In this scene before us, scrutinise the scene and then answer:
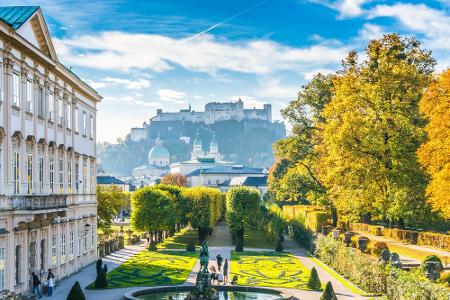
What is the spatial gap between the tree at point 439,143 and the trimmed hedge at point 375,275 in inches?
221

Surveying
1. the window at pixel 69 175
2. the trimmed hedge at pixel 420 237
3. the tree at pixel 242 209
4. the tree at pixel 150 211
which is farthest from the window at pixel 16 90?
the tree at pixel 242 209

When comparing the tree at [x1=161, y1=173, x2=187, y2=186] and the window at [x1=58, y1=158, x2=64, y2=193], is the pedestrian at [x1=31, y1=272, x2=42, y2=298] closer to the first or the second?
the window at [x1=58, y1=158, x2=64, y2=193]

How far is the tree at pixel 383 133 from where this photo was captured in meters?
48.0

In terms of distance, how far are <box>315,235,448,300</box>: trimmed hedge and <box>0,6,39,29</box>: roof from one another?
21.6 m

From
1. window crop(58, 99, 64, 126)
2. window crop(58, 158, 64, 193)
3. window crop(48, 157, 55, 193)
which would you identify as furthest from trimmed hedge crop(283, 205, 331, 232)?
window crop(48, 157, 55, 193)

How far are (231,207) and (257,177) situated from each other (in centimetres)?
11561

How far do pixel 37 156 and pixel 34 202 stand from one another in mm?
4694

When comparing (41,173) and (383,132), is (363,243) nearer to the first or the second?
(383,132)

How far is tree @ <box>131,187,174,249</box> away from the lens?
65.8 metres

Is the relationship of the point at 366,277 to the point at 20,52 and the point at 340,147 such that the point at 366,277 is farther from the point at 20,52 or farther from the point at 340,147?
the point at 20,52

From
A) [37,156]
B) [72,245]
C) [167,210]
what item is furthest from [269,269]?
[167,210]

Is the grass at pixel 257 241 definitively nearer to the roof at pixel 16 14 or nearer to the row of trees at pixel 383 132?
the row of trees at pixel 383 132

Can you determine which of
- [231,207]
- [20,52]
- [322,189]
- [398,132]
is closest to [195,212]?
[231,207]

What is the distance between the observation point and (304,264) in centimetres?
5031
